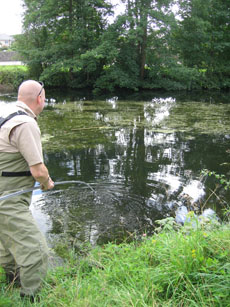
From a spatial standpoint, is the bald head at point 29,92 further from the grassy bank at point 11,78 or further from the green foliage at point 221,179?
the grassy bank at point 11,78

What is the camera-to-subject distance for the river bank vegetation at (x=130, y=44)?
1736 cm

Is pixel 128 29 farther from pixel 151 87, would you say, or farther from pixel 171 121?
pixel 171 121

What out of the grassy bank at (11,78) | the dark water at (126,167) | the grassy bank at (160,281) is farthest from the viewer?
→ the grassy bank at (11,78)

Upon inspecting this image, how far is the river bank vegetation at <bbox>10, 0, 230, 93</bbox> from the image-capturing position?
17.4 meters

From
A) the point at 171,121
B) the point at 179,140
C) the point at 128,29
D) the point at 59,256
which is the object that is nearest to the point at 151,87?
the point at 128,29

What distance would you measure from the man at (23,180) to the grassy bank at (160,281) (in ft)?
0.68

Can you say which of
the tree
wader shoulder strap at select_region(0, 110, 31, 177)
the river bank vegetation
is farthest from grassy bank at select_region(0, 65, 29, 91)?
wader shoulder strap at select_region(0, 110, 31, 177)

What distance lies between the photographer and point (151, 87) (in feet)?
63.6

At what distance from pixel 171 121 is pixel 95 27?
1257cm

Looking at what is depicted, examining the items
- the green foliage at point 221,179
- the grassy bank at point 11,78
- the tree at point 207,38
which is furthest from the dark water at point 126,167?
the grassy bank at point 11,78

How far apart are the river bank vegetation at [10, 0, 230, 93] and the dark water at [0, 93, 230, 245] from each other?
736 cm

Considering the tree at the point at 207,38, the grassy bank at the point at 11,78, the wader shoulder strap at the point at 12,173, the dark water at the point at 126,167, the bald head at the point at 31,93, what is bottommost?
the dark water at the point at 126,167

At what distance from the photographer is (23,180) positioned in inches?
87.9

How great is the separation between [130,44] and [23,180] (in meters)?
18.6
